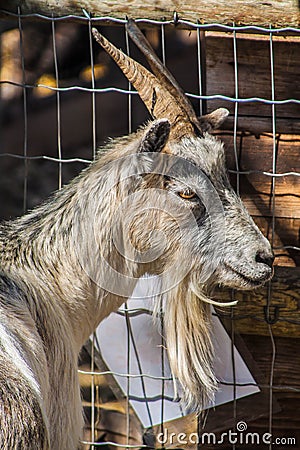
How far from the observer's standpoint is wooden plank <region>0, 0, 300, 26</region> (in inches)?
158

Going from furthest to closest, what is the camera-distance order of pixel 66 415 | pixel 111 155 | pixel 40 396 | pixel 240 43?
1. pixel 240 43
2. pixel 111 155
3. pixel 66 415
4. pixel 40 396

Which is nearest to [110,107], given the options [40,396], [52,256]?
[52,256]

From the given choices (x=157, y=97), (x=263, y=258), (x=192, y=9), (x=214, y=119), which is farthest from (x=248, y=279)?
(x=192, y=9)

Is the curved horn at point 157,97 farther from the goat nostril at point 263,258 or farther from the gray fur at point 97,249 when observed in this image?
the goat nostril at point 263,258

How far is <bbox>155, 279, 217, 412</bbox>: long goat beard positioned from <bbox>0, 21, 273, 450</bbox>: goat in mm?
171

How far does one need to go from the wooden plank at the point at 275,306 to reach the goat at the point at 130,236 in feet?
1.32

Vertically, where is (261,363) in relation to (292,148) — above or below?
below

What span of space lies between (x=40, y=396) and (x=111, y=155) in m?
1.21

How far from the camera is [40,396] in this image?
314cm

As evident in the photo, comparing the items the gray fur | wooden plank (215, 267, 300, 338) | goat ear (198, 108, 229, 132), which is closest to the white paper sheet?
wooden plank (215, 267, 300, 338)

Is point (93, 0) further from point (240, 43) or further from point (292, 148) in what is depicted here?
point (292, 148)

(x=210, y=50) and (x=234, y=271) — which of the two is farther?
(x=210, y=50)

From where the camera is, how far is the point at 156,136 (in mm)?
3494

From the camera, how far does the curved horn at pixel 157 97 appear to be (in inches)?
143
